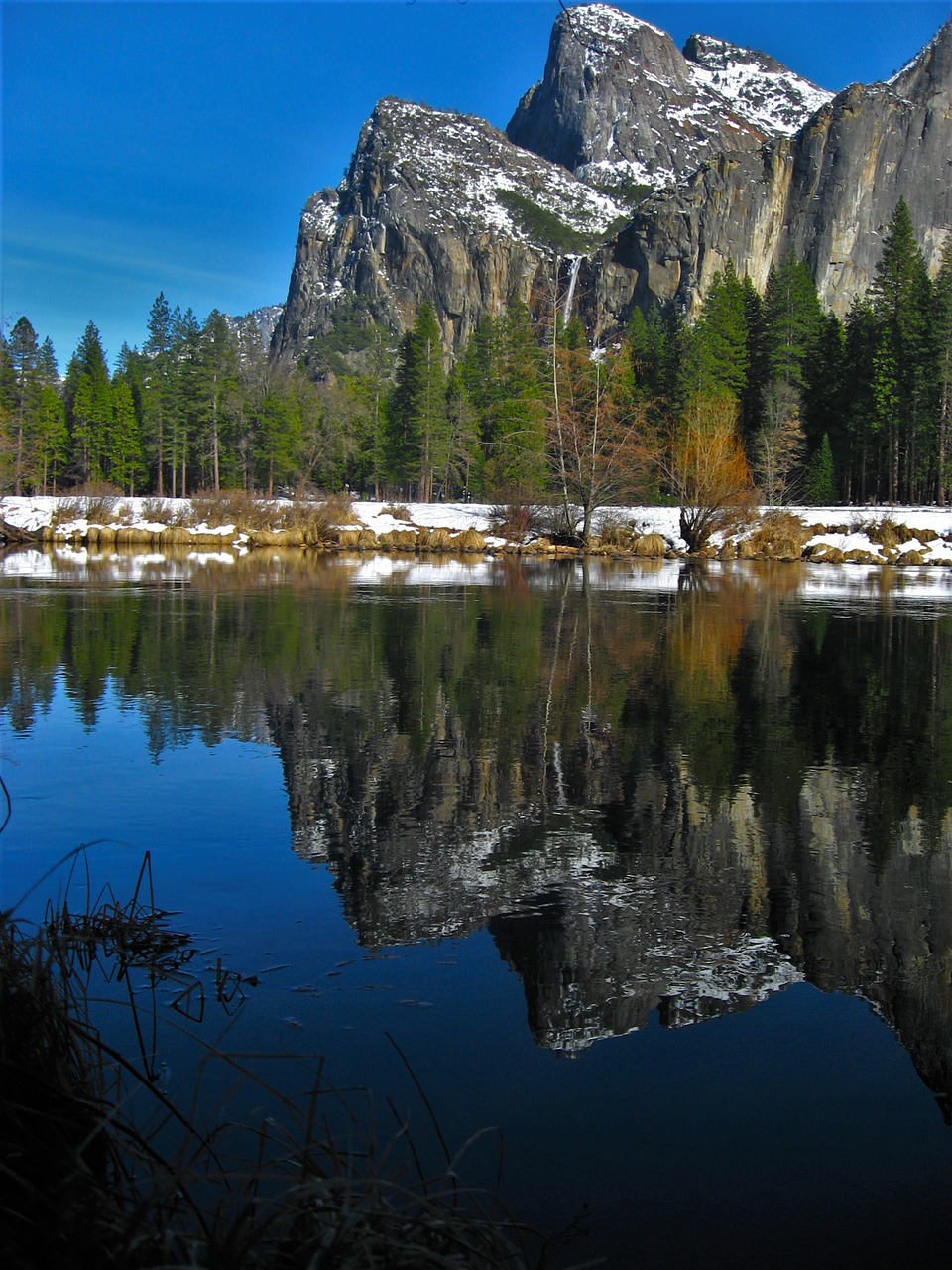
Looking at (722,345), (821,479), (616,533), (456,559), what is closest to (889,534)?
(616,533)

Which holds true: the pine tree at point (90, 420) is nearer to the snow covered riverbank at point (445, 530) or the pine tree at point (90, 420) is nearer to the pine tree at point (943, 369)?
the snow covered riverbank at point (445, 530)

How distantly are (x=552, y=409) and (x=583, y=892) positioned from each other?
37.1 m

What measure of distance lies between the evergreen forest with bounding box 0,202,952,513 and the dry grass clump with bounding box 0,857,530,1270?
37.7 m

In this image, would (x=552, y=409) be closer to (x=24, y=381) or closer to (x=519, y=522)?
(x=519, y=522)

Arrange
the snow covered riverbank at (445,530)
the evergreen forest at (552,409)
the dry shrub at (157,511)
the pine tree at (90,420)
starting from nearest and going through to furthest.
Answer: the snow covered riverbank at (445,530), the evergreen forest at (552,409), the dry shrub at (157,511), the pine tree at (90,420)

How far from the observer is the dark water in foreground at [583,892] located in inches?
125

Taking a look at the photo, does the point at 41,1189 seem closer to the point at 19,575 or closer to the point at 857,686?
the point at 857,686

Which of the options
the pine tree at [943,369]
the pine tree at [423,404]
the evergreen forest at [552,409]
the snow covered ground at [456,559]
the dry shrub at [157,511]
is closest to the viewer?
the snow covered ground at [456,559]

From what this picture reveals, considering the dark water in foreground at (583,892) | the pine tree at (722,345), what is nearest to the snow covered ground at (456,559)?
the dark water in foreground at (583,892)

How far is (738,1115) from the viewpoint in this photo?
3.43 m

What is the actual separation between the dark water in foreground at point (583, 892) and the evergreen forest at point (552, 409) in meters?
30.6

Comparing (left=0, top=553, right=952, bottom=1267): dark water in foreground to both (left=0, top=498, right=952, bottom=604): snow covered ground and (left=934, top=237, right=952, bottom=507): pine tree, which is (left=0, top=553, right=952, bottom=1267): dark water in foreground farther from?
(left=934, top=237, right=952, bottom=507): pine tree

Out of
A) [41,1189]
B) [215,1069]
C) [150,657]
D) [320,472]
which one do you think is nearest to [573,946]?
[215,1069]

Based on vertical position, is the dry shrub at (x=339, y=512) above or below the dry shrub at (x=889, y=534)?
above
